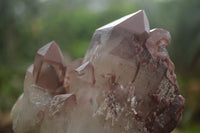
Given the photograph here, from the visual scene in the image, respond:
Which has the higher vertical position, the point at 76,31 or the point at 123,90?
the point at 123,90

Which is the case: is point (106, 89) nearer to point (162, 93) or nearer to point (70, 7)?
point (162, 93)

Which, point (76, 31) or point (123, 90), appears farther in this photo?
point (76, 31)

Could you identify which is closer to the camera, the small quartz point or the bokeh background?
the small quartz point

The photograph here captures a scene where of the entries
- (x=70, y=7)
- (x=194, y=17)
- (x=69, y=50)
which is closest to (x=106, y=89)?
(x=194, y=17)

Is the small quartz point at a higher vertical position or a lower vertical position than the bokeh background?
higher
